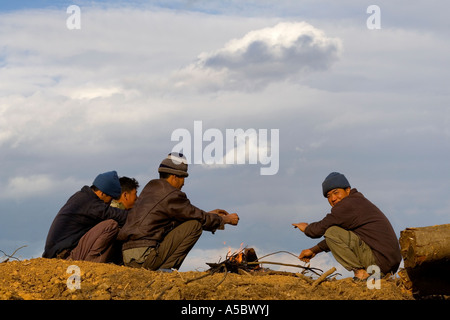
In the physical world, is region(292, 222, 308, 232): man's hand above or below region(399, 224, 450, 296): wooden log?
above

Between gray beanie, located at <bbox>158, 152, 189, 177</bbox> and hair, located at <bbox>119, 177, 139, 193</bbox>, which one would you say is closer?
gray beanie, located at <bbox>158, 152, 189, 177</bbox>

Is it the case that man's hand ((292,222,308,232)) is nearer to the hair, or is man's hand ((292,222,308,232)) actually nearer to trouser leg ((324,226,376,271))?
trouser leg ((324,226,376,271))

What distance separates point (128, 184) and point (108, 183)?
39.1 inches

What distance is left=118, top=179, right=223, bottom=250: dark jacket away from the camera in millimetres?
9477

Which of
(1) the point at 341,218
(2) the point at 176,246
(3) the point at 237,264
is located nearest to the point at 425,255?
(1) the point at 341,218

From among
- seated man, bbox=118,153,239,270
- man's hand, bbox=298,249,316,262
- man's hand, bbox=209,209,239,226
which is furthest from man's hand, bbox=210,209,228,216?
man's hand, bbox=298,249,316,262

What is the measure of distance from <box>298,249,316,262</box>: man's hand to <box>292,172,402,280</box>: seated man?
0.45m

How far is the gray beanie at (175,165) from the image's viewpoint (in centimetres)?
970

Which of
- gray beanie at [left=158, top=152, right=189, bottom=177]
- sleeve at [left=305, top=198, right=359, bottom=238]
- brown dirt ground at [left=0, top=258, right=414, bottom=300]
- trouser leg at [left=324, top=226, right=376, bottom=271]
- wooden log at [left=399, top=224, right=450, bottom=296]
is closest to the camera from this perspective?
brown dirt ground at [left=0, top=258, right=414, bottom=300]

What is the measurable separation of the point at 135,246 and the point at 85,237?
35.5 inches

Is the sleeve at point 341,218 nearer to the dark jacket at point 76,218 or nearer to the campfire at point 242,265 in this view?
the campfire at point 242,265

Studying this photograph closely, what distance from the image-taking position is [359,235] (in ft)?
29.7
